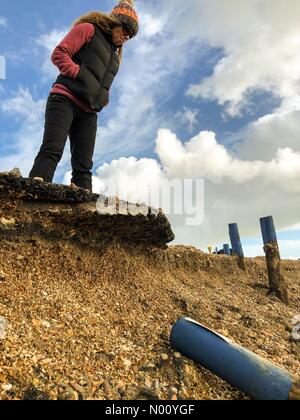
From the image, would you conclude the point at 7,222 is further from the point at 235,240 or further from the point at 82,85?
the point at 235,240

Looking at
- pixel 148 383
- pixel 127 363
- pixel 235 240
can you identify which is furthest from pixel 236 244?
pixel 148 383

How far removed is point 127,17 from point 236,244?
7461mm

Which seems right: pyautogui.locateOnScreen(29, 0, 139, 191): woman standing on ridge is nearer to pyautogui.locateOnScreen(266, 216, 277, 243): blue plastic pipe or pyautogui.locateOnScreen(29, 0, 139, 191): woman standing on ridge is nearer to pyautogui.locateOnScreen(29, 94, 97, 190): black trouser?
pyautogui.locateOnScreen(29, 94, 97, 190): black trouser

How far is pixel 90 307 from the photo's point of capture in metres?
3.54

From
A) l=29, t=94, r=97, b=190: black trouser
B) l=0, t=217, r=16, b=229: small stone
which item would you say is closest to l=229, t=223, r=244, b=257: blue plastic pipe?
l=29, t=94, r=97, b=190: black trouser

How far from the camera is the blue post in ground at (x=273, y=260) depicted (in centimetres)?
771

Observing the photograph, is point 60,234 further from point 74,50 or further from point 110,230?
point 74,50

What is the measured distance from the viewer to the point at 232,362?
2.59 metres

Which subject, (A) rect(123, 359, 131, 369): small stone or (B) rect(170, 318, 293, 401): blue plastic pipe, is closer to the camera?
(B) rect(170, 318, 293, 401): blue plastic pipe

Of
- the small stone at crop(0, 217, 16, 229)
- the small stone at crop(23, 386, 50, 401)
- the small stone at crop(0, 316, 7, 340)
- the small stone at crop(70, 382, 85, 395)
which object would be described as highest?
the small stone at crop(0, 217, 16, 229)

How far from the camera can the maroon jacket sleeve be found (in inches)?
148

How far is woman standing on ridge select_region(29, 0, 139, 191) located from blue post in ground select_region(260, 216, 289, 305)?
17.1ft
